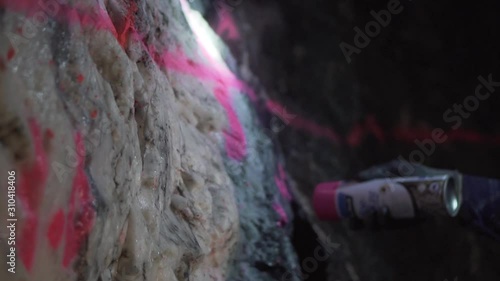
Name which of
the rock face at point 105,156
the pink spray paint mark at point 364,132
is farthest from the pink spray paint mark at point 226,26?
the pink spray paint mark at point 364,132

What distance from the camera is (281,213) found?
8.21 feet

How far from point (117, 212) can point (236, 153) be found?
1346 millimetres

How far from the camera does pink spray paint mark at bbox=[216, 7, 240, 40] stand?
2.88 meters

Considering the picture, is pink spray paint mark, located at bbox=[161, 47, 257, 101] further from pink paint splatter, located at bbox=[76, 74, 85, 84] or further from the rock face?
pink paint splatter, located at bbox=[76, 74, 85, 84]

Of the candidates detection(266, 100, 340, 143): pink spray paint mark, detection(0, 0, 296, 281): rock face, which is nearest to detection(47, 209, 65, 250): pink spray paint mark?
detection(0, 0, 296, 281): rock face

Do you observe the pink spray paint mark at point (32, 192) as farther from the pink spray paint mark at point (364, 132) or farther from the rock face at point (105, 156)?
the pink spray paint mark at point (364, 132)

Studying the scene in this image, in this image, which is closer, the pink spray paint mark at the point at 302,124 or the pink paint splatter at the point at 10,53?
the pink paint splatter at the point at 10,53

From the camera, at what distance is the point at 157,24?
1.95 meters

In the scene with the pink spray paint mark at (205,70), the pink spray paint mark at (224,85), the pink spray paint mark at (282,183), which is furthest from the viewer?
the pink spray paint mark at (282,183)

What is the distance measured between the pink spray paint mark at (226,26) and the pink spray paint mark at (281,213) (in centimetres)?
105

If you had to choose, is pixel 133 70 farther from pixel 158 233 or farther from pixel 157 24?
pixel 157 24

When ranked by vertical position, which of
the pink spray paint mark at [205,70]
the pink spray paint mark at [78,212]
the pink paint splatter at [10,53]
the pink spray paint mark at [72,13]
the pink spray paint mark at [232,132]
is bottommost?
the pink spray paint mark at [232,132]

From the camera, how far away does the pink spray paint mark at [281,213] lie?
8.09ft

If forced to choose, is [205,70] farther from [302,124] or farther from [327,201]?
[327,201]
